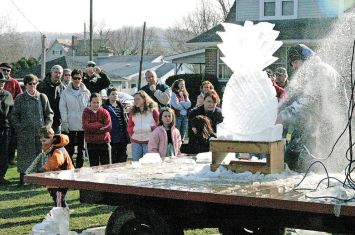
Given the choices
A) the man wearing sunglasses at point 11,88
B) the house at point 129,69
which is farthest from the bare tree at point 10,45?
the man wearing sunglasses at point 11,88

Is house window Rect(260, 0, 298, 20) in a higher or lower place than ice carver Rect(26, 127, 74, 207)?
higher

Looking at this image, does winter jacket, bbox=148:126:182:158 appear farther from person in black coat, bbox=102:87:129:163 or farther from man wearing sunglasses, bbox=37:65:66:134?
man wearing sunglasses, bbox=37:65:66:134

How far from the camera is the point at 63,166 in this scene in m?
9.16

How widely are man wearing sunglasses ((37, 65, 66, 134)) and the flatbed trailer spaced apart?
616 centimetres

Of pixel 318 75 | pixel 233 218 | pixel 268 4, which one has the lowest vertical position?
pixel 233 218

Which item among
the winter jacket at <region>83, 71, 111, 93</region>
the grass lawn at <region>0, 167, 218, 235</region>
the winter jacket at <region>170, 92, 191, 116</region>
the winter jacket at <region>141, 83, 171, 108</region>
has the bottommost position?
the grass lawn at <region>0, 167, 218, 235</region>

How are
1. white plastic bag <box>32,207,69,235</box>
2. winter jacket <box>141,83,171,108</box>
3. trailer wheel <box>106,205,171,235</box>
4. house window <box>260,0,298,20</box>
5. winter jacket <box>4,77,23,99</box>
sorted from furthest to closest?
house window <box>260,0,298,20</box> → winter jacket <box>4,77,23,99</box> → winter jacket <box>141,83,171,108</box> → white plastic bag <box>32,207,69,235</box> → trailer wheel <box>106,205,171,235</box>

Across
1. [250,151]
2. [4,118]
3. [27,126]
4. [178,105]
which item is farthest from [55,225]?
[178,105]

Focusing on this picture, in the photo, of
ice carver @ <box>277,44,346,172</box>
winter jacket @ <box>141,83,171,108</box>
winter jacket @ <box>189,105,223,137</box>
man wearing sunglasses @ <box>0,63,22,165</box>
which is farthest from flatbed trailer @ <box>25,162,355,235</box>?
man wearing sunglasses @ <box>0,63,22,165</box>

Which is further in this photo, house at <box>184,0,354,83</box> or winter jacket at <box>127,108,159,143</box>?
house at <box>184,0,354,83</box>

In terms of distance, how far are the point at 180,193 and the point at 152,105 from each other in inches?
233

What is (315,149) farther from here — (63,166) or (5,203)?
(5,203)

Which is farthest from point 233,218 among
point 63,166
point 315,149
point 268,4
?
point 268,4

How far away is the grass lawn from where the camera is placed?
891cm
